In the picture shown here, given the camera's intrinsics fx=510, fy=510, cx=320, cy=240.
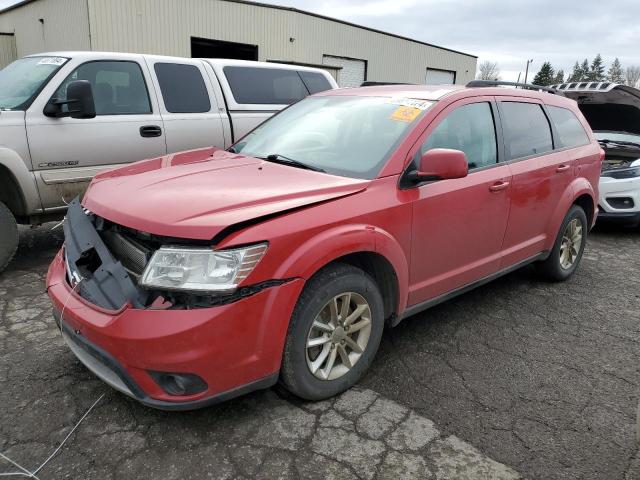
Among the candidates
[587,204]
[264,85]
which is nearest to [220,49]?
[264,85]

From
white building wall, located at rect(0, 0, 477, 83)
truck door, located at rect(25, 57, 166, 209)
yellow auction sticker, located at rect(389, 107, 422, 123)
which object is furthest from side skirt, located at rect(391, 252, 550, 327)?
white building wall, located at rect(0, 0, 477, 83)

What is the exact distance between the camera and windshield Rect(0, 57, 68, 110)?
446 cm

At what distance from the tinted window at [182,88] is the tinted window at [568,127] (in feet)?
11.5

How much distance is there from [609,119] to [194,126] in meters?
6.23

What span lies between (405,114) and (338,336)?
1476 mm

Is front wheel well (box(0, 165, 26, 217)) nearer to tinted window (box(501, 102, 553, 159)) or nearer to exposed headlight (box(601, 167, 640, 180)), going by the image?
tinted window (box(501, 102, 553, 159))

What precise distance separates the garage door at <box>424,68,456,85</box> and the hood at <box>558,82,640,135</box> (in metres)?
21.5

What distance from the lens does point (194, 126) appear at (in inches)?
214

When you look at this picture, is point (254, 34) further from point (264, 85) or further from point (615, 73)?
point (615, 73)

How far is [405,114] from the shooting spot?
3.24 m

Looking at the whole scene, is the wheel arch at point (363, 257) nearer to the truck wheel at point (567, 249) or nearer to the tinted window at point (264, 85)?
the truck wheel at point (567, 249)

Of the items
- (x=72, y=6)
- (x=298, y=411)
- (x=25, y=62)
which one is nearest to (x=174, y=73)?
(x=25, y=62)

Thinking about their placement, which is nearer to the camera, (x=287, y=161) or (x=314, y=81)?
(x=287, y=161)

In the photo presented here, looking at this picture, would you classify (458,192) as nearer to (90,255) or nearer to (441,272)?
(441,272)
